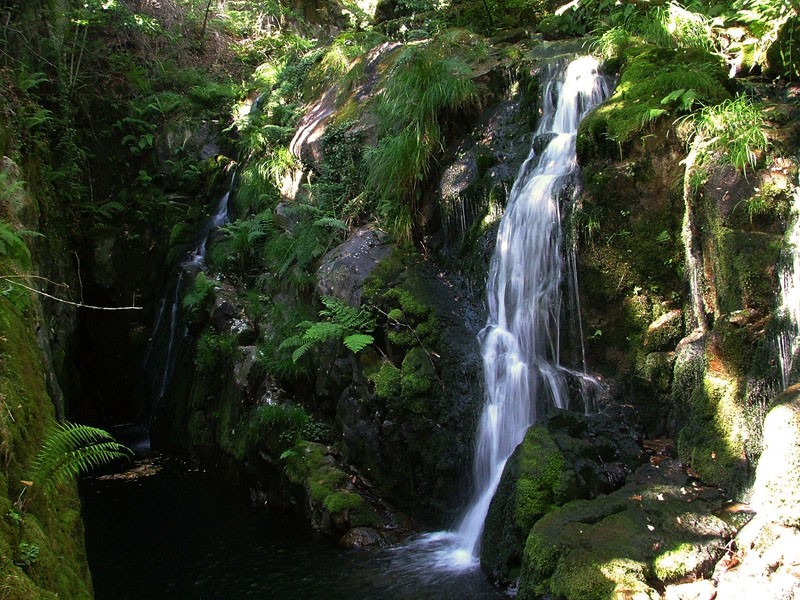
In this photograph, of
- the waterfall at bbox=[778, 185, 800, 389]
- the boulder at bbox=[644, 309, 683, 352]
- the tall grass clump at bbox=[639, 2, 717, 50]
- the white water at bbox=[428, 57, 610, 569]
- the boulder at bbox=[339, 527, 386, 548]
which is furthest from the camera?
the tall grass clump at bbox=[639, 2, 717, 50]

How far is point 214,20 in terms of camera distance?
1814cm

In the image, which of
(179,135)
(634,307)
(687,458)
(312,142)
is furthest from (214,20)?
(687,458)

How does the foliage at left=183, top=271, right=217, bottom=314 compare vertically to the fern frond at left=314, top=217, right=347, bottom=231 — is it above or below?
below

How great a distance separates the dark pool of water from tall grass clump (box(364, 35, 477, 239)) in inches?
163

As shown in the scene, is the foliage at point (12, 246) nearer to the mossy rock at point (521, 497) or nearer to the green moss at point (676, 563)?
the mossy rock at point (521, 497)

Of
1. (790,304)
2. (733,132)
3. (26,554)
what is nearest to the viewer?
(26,554)

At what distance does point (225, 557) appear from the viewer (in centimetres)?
664

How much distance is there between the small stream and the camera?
559cm

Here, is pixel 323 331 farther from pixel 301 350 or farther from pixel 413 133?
pixel 413 133

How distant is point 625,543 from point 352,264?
526 centimetres

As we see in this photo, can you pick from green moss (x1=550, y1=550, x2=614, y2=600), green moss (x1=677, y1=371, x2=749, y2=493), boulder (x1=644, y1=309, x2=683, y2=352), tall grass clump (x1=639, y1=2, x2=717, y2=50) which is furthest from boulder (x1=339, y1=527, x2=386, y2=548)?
tall grass clump (x1=639, y1=2, x2=717, y2=50)

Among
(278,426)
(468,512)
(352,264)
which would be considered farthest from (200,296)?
(468,512)

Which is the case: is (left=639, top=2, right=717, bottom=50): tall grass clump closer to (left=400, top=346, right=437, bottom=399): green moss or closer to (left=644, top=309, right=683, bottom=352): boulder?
(left=644, top=309, right=683, bottom=352): boulder

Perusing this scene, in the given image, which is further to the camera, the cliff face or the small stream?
the small stream
